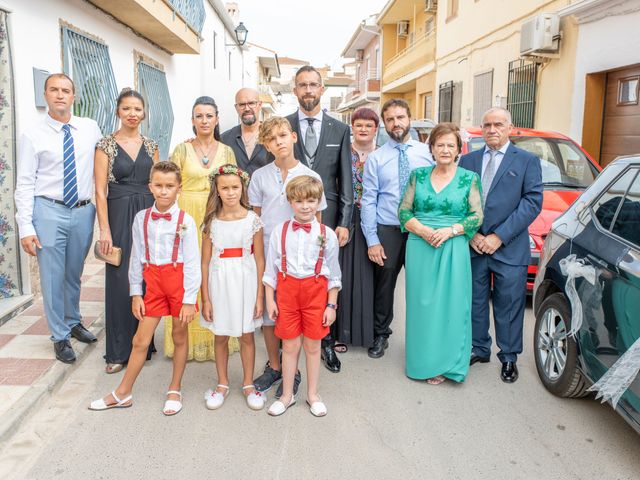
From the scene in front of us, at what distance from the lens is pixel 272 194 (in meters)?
3.98

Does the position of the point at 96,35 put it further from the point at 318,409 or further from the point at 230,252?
the point at 318,409

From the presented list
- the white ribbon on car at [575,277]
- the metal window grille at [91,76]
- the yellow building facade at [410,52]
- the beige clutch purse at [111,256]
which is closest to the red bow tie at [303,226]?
the beige clutch purse at [111,256]

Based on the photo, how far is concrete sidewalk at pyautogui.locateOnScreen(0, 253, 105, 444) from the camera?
140 inches

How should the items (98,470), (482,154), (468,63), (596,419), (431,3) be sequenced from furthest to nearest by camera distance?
1. (431,3)
2. (468,63)
3. (482,154)
4. (596,419)
5. (98,470)

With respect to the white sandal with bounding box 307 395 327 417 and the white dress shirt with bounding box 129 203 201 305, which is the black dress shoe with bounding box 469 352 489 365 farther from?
the white dress shirt with bounding box 129 203 201 305

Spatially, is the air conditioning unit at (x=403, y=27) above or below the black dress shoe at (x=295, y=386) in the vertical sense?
above

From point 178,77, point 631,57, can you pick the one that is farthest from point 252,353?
point 178,77

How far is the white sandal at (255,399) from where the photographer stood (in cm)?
375

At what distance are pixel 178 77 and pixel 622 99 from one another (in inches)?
369

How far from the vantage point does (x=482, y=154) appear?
437cm

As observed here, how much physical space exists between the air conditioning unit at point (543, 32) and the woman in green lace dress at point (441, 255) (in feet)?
26.8

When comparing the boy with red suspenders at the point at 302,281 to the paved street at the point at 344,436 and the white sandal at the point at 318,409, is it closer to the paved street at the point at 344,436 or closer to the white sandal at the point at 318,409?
the white sandal at the point at 318,409

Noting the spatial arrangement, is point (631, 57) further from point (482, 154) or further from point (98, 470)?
point (98, 470)

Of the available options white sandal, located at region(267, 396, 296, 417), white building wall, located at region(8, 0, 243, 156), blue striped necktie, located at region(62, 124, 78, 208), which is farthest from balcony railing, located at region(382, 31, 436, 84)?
white sandal, located at region(267, 396, 296, 417)
